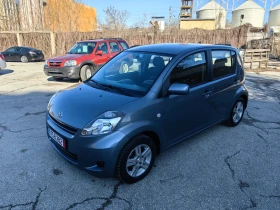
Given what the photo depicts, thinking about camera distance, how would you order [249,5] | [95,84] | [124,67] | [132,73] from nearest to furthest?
[132,73]
[95,84]
[124,67]
[249,5]

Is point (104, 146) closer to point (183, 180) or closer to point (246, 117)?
point (183, 180)

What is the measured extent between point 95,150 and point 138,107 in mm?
716

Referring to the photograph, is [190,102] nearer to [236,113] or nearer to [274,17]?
[236,113]

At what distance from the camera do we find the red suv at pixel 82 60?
846 centimetres

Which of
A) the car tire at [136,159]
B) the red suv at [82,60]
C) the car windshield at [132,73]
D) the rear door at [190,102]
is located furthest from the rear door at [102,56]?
the car tire at [136,159]

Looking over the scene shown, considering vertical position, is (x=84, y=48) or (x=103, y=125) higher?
(x=84, y=48)

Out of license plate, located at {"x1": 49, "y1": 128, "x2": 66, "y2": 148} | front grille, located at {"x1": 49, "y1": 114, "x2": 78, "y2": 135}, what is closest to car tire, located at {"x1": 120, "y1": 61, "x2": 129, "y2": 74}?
front grille, located at {"x1": 49, "y1": 114, "x2": 78, "y2": 135}

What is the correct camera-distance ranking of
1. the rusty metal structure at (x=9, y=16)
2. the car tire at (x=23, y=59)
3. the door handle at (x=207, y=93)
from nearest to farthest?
the door handle at (x=207, y=93) < the car tire at (x=23, y=59) < the rusty metal structure at (x=9, y=16)

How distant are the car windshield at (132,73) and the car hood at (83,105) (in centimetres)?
21

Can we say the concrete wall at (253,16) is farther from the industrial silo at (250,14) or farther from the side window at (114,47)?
the side window at (114,47)

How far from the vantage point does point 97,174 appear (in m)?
2.54

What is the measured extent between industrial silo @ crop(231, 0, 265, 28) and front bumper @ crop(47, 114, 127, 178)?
45.6 metres

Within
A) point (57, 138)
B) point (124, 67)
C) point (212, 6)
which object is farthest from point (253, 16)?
point (57, 138)

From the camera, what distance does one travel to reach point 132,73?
3.36 m
